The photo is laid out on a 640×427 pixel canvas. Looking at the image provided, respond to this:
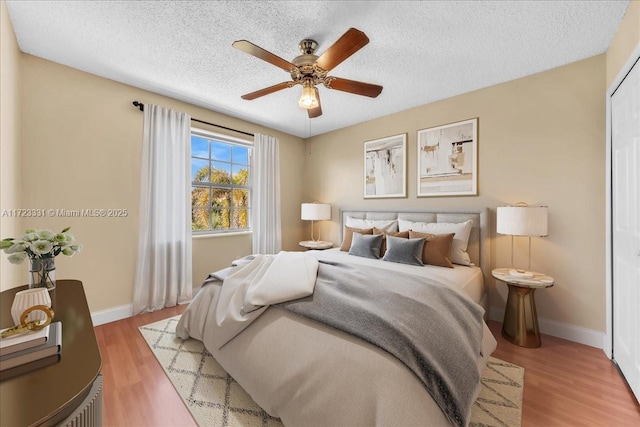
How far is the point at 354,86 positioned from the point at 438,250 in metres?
1.81

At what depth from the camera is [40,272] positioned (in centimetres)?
136

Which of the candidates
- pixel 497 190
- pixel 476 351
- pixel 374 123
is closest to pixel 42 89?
pixel 374 123

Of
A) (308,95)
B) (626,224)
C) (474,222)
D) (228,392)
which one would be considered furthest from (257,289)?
(626,224)

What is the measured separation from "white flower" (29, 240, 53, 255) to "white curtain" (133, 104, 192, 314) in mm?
1713

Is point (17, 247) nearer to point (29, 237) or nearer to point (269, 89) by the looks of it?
point (29, 237)

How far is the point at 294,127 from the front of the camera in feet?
14.1

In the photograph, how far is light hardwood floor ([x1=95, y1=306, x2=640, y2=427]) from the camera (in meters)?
1.53

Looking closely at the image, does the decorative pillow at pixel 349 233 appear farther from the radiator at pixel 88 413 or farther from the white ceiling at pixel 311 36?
the radiator at pixel 88 413

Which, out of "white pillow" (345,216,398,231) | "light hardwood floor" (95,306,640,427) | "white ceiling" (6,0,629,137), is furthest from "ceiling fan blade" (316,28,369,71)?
"light hardwood floor" (95,306,640,427)

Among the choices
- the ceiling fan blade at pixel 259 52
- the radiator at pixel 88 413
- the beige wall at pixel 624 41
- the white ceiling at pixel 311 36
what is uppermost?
the white ceiling at pixel 311 36

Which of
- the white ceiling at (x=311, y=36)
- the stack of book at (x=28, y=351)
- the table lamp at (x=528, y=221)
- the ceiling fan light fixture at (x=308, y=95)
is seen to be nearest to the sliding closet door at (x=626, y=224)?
the table lamp at (x=528, y=221)

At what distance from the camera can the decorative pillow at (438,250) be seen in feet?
8.69

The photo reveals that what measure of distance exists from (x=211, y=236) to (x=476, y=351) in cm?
326

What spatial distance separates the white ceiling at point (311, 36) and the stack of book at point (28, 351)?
2.05m
